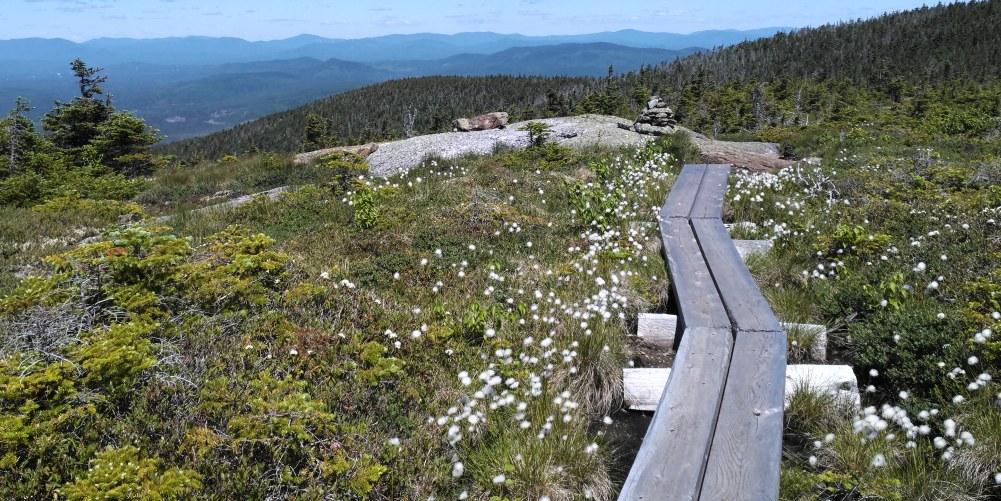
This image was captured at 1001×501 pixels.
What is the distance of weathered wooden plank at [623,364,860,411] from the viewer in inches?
173

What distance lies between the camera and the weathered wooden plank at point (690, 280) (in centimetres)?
476

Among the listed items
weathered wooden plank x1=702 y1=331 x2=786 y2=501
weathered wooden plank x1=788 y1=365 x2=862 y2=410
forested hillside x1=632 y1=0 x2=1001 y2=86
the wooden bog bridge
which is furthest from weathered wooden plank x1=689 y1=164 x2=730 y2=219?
forested hillside x1=632 y1=0 x2=1001 y2=86

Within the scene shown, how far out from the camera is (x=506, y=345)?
4.98 metres

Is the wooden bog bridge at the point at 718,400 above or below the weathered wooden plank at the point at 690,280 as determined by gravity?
below

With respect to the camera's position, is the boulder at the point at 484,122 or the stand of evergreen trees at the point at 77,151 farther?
the boulder at the point at 484,122

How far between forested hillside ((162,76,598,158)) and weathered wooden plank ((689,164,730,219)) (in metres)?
125

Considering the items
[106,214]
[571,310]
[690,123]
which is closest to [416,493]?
[571,310]

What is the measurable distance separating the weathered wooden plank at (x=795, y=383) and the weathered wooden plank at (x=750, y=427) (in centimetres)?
50

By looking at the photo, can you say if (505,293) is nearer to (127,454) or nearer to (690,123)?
(127,454)

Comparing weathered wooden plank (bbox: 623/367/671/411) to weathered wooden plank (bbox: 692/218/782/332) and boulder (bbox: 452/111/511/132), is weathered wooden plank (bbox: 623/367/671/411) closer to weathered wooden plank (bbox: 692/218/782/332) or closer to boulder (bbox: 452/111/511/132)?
weathered wooden plank (bbox: 692/218/782/332)

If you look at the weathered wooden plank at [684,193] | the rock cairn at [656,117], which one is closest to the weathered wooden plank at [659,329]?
the weathered wooden plank at [684,193]

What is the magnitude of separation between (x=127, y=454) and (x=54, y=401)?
86cm

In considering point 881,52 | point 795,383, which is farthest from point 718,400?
point 881,52

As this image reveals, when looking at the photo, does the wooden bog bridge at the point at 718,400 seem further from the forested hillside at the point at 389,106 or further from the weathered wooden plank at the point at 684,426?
the forested hillside at the point at 389,106
